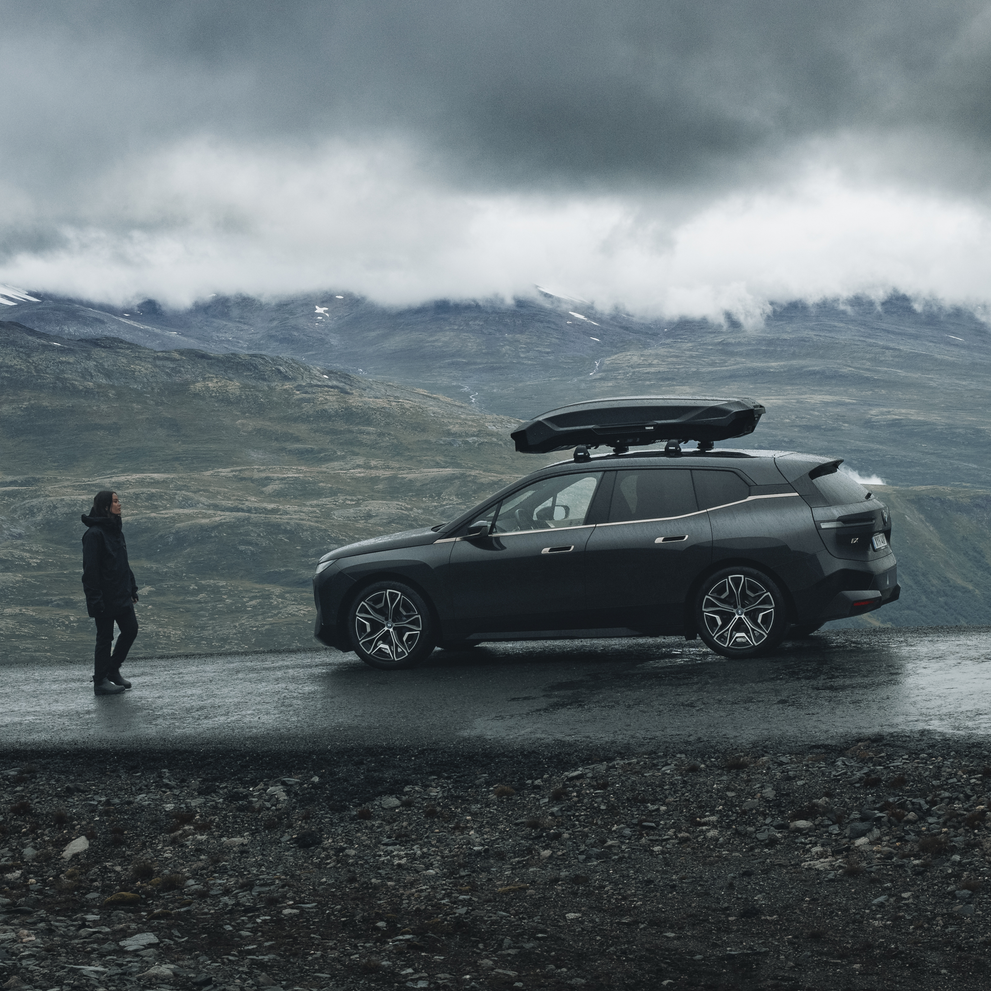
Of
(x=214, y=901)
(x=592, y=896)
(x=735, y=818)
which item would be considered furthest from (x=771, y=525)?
(x=214, y=901)

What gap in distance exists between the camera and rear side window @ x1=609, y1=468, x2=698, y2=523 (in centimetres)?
925

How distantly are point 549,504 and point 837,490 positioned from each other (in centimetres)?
247

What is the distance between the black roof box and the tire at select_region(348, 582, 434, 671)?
5.90ft

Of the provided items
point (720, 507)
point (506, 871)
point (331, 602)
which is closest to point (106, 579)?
point (331, 602)

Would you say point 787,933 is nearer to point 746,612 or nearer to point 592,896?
point 592,896

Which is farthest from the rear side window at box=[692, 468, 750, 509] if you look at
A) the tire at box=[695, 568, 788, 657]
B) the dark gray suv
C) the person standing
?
the person standing

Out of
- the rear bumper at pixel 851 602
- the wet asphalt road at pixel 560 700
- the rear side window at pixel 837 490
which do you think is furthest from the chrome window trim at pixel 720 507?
the wet asphalt road at pixel 560 700

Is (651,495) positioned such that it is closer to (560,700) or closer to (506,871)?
(560,700)

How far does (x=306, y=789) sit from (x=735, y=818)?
8.28 ft

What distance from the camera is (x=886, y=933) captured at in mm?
4086

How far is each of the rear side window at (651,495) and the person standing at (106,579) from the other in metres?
4.42

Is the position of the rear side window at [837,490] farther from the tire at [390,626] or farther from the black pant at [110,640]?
the black pant at [110,640]

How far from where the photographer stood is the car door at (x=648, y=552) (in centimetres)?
904

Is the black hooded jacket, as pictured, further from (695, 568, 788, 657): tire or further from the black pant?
(695, 568, 788, 657): tire
